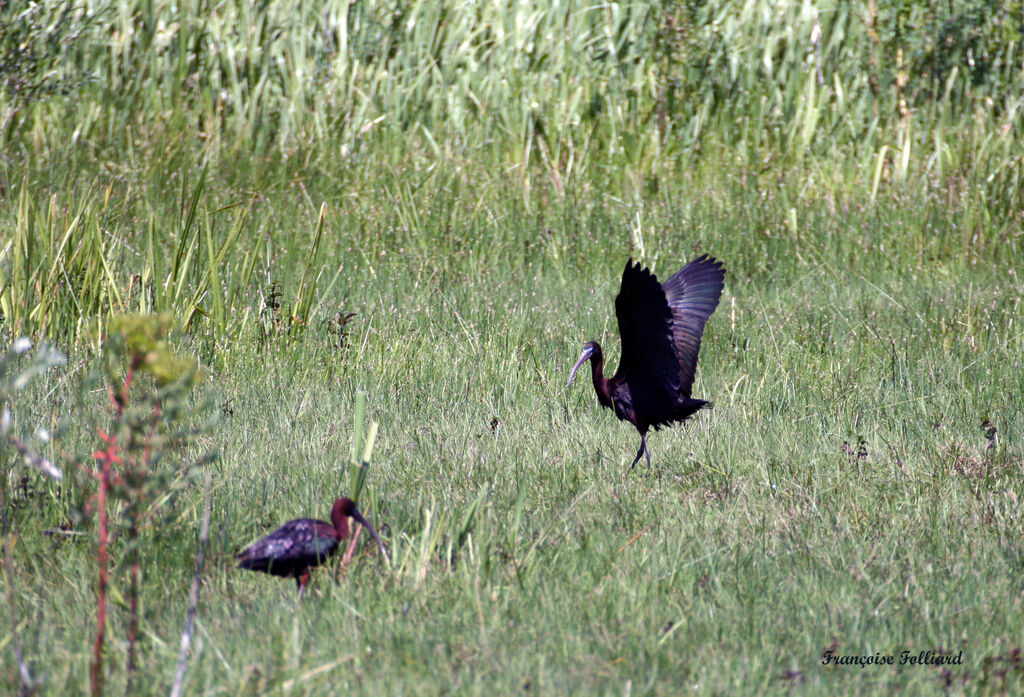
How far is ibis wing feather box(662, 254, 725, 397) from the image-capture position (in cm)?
444

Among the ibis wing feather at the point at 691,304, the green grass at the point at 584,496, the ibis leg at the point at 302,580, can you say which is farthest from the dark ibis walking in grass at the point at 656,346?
the ibis leg at the point at 302,580

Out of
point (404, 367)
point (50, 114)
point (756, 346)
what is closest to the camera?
point (404, 367)

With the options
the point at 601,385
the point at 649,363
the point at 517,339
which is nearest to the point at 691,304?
the point at 649,363

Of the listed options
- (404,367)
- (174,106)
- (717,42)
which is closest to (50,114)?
(174,106)

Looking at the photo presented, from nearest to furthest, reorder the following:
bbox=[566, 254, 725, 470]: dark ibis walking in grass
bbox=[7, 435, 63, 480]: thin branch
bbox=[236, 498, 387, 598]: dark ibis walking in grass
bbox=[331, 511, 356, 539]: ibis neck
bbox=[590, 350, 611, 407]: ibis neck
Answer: bbox=[7, 435, 63, 480]: thin branch → bbox=[236, 498, 387, 598]: dark ibis walking in grass → bbox=[331, 511, 356, 539]: ibis neck → bbox=[566, 254, 725, 470]: dark ibis walking in grass → bbox=[590, 350, 611, 407]: ibis neck

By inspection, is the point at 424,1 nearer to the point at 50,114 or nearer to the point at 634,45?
the point at 634,45

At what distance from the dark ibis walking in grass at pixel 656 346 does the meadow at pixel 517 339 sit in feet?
0.79

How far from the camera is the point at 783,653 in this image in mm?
2461

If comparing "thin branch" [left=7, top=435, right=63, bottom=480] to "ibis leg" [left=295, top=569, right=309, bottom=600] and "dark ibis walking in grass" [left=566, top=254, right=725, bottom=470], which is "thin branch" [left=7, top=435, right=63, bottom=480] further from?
"dark ibis walking in grass" [left=566, top=254, right=725, bottom=470]

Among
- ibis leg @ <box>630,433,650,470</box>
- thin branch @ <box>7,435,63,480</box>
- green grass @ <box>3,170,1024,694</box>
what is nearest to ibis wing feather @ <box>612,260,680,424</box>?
ibis leg @ <box>630,433,650,470</box>

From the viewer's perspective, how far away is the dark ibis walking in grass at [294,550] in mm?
2697

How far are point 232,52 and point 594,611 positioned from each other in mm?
8042

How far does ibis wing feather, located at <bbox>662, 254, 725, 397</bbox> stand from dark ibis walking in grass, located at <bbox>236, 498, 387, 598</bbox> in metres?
2.08

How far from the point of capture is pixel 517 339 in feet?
17.8
